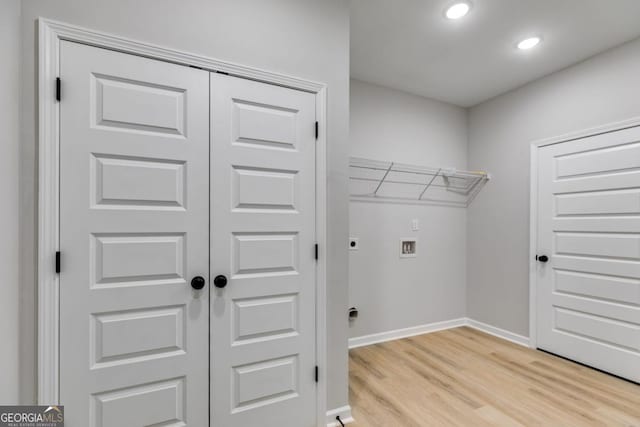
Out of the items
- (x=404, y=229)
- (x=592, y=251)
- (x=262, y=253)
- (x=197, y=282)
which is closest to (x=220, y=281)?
(x=197, y=282)

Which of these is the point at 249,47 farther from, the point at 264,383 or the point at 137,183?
the point at 264,383

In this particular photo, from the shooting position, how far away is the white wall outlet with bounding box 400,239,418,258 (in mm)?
3156

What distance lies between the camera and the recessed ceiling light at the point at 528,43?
2.28 meters

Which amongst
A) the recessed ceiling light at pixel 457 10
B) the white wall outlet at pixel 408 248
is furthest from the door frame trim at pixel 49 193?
Answer: the white wall outlet at pixel 408 248

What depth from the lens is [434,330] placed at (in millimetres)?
3326

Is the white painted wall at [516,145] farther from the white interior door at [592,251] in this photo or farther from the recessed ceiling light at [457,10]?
the recessed ceiling light at [457,10]

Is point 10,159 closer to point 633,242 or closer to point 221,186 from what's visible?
point 221,186

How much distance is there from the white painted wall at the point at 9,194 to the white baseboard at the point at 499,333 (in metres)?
3.83

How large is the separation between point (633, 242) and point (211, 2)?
11.1 ft

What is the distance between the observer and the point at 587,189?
2.53m

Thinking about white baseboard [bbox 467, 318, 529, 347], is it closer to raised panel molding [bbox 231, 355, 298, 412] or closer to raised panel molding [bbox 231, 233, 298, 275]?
raised panel molding [bbox 231, 355, 298, 412]

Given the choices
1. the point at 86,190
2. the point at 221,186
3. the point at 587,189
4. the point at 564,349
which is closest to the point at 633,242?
the point at 587,189

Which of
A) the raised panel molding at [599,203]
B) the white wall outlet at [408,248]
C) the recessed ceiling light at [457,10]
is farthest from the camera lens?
the white wall outlet at [408,248]

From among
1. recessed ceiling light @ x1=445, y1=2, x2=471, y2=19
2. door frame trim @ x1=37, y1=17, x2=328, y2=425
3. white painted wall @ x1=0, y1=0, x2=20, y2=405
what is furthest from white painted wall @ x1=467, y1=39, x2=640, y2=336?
white painted wall @ x1=0, y1=0, x2=20, y2=405
